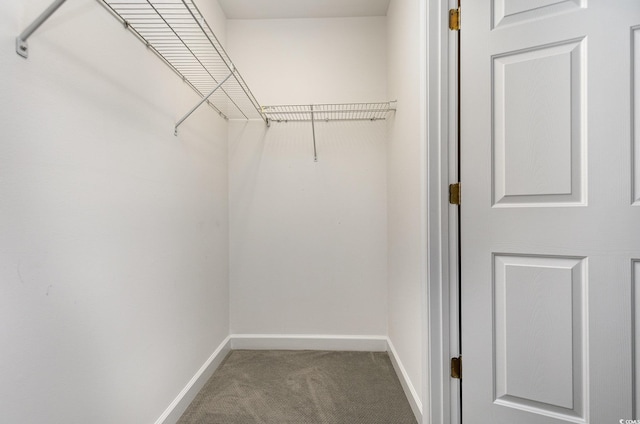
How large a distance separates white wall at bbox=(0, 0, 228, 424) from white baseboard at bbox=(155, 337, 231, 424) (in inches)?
1.8

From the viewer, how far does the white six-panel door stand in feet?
3.29

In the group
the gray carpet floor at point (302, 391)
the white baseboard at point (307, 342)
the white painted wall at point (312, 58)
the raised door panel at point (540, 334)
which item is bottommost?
the gray carpet floor at point (302, 391)

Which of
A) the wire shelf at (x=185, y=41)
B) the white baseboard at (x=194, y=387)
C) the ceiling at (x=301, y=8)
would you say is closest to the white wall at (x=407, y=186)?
the ceiling at (x=301, y=8)

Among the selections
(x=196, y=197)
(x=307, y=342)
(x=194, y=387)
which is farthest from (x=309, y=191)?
(x=194, y=387)

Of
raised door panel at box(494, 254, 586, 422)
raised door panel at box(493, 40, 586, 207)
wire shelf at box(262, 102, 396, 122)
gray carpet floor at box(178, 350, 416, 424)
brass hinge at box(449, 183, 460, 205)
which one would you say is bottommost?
gray carpet floor at box(178, 350, 416, 424)

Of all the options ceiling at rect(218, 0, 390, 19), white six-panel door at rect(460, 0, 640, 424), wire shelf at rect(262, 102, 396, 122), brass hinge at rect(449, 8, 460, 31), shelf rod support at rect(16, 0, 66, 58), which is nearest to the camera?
shelf rod support at rect(16, 0, 66, 58)

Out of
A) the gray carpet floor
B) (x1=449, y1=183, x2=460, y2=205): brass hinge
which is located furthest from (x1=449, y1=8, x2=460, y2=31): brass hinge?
the gray carpet floor

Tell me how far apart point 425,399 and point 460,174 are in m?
0.99

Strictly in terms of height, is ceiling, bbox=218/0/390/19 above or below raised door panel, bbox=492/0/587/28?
above

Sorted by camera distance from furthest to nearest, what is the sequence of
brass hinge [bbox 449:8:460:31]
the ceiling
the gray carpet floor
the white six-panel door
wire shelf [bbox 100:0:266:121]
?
1. the ceiling
2. the gray carpet floor
3. brass hinge [bbox 449:8:460:31]
4. wire shelf [bbox 100:0:266:121]
5. the white six-panel door

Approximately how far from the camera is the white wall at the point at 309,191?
223 centimetres

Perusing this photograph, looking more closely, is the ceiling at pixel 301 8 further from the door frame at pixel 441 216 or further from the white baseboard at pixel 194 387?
the white baseboard at pixel 194 387

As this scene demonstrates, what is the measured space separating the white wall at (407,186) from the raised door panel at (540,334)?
0.32 metres

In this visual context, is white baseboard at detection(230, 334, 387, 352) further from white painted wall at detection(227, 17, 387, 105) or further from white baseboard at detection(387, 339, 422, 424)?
white painted wall at detection(227, 17, 387, 105)
